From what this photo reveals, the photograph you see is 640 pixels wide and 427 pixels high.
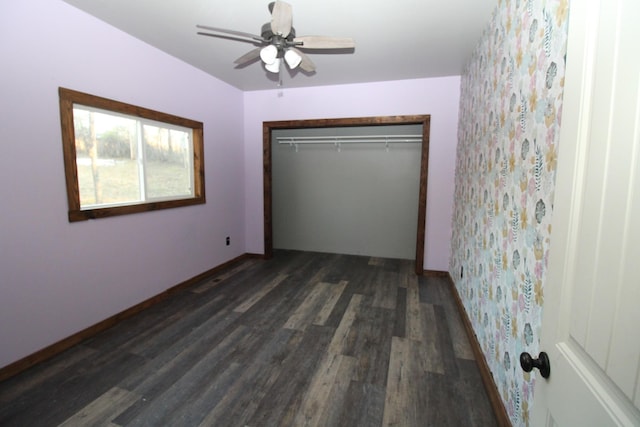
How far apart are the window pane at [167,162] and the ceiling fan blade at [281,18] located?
176cm

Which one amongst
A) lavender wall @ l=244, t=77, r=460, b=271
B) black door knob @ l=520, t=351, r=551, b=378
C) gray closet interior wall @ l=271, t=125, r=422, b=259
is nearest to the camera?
black door knob @ l=520, t=351, r=551, b=378

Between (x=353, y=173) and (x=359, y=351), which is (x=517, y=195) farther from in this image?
(x=353, y=173)

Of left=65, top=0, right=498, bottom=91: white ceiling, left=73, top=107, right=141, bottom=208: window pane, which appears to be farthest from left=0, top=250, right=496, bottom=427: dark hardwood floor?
left=65, top=0, right=498, bottom=91: white ceiling

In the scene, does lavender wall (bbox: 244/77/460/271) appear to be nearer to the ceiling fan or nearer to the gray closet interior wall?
the gray closet interior wall

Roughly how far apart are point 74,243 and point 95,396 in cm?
109

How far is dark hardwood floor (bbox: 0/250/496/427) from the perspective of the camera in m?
1.60

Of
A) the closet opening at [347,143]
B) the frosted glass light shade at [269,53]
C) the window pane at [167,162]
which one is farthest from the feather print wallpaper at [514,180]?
the window pane at [167,162]

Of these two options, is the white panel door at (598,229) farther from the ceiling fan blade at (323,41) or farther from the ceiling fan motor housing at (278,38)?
the ceiling fan motor housing at (278,38)

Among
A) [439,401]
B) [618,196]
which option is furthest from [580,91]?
[439,401]

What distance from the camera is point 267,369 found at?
1.97m

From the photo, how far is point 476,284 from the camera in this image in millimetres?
2270

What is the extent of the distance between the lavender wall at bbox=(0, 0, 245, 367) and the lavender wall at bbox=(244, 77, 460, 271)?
119cm

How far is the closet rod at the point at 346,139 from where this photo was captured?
13.8 ft

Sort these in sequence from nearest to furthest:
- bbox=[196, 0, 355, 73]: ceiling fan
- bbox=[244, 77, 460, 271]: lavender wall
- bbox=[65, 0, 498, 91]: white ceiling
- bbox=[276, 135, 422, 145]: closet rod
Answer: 1. bbox=[196, 0, 355, 73]: ceiling fan
2. bbox=[65, 0, 498, 91]: white ceiling
3. bbox=[244, 77, 460, 271]: lavender wall
4. bbox=[276, 135, 422, 145]: closet rod
